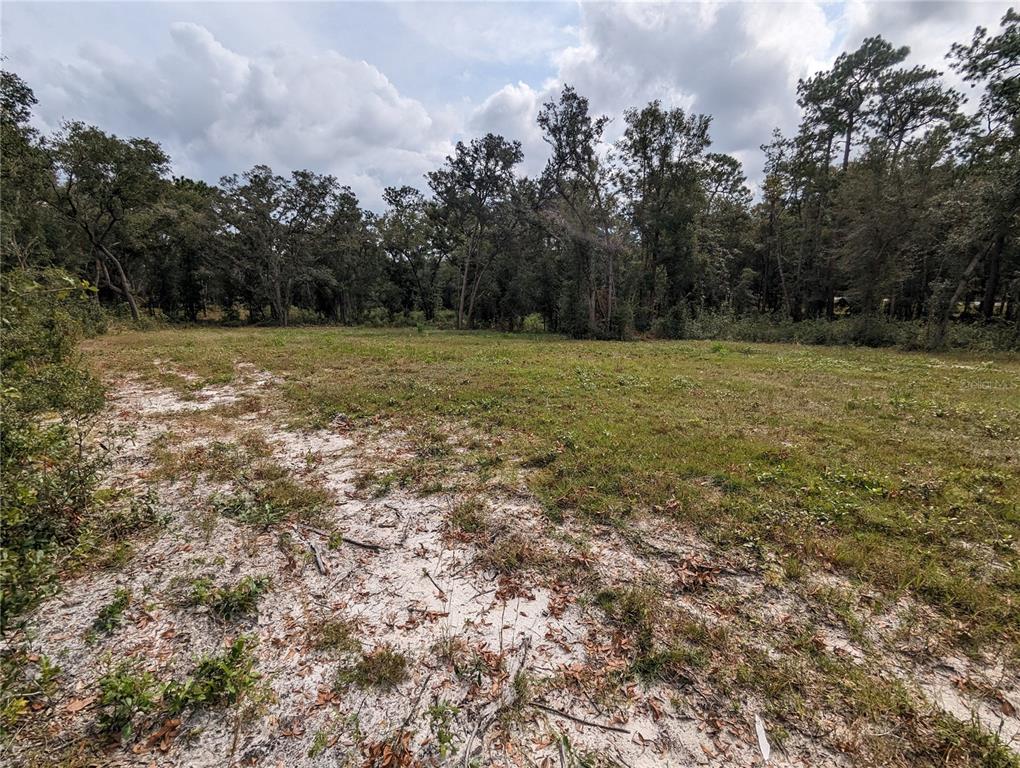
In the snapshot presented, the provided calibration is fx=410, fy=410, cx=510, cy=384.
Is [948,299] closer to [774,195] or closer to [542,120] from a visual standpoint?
[774,195]

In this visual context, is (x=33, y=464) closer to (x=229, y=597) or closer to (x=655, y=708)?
(x=229, y=597)

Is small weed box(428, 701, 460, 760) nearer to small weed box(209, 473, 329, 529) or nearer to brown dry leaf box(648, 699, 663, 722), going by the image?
brown dry leaf box(648, 699, 663, 722)

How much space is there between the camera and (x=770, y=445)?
5914 mm

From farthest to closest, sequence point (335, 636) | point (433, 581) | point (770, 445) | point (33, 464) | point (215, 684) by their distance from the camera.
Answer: point (770, 445) → point (33, 464) → point (433, 581) → point (335, 636) → point (215, 684)

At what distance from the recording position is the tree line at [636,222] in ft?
62.8

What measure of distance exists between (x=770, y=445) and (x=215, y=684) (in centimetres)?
657

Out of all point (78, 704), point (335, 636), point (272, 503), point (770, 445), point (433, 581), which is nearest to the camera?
point (78, 704)

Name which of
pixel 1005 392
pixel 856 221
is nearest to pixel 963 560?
pixel 1005 392

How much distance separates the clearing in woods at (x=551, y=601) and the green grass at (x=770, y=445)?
0.04 meters

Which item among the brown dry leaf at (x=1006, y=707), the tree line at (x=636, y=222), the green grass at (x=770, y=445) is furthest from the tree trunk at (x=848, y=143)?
the brown dry leaf at (x=1006, y=707)

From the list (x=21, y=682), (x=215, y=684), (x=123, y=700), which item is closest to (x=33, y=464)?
(x=21, y=682)

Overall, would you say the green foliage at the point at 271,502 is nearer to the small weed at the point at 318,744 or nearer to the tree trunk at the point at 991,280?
the small weed at the point at 318,744

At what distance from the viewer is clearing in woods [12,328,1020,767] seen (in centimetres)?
218

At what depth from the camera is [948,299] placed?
17.7 m
